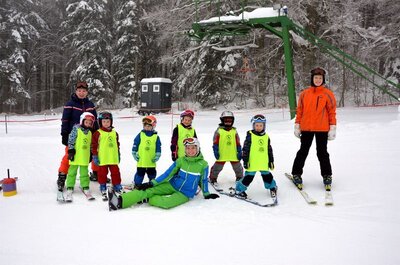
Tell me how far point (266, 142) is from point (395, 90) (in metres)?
22.8

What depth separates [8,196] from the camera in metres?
5.54

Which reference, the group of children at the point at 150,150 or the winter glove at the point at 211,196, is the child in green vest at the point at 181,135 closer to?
the group of children at the point at 150,150

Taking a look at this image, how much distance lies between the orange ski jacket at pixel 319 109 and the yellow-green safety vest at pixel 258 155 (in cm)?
89

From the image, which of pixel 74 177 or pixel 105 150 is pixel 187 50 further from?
pixel 74 177

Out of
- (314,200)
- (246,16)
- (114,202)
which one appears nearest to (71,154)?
(114,202)

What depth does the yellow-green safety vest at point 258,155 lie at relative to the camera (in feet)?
17.3

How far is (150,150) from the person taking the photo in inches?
226

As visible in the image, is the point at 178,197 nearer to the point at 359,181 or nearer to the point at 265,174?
the point at 265,174

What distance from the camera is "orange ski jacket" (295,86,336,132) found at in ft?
17.8

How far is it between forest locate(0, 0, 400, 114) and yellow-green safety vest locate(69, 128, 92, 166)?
13.1 metres

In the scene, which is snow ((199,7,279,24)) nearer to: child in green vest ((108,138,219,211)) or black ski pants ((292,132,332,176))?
black ski pants ((292,132,332,176))

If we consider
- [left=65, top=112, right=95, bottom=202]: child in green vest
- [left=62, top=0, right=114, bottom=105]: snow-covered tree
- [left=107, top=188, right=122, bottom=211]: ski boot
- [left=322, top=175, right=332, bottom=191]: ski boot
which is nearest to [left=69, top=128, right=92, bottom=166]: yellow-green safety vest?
[left=65, top=112, right=95, bottom=202]: child in green vest

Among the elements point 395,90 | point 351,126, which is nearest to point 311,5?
point 351,126

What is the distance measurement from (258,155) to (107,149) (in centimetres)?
245
